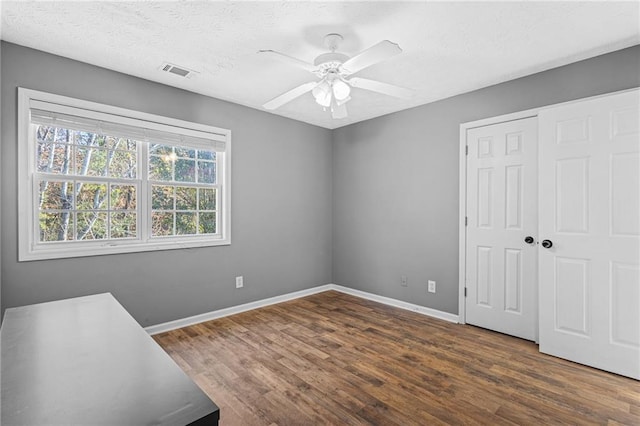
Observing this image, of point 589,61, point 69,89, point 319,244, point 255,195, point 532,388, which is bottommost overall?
point 532,388

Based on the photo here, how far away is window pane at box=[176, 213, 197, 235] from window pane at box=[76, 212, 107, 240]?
0.69m

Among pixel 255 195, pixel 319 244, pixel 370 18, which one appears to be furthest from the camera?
pixel 319 244

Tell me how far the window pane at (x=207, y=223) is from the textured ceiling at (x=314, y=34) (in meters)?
1.49

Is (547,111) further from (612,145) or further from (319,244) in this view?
(319,244)

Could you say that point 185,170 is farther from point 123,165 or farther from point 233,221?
point 233,221

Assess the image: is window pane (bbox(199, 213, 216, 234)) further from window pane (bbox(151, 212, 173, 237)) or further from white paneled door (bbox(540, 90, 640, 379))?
white paneled door (bbox(540, 90, 640, 379))

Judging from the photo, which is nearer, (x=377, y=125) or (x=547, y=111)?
(x=547, y=111)

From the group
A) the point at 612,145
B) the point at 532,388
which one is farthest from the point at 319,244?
the point at 612,145

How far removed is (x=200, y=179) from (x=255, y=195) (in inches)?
27.7

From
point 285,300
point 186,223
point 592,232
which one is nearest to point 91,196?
point 186,223

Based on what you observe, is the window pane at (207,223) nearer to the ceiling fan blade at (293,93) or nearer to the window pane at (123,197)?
the window pane at (123,197)

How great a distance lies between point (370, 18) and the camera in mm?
2137

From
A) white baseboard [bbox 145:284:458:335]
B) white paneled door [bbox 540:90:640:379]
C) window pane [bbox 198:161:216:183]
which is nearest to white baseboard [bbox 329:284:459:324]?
white baseboard [bbox 145:284:458:335]

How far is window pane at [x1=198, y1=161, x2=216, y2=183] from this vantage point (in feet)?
12.1
